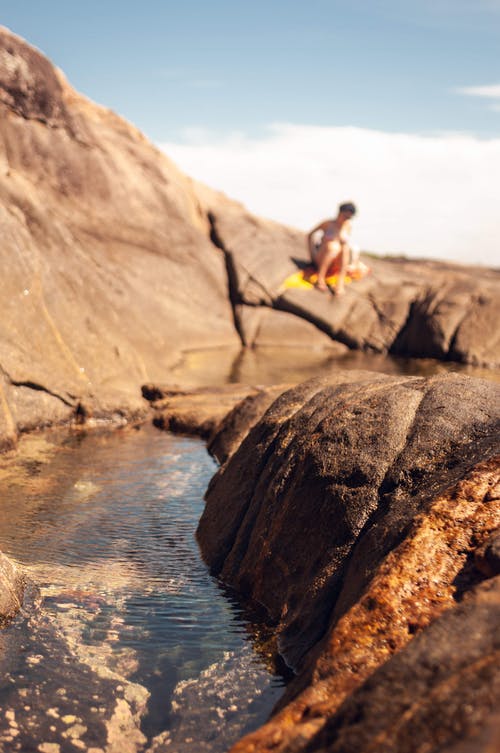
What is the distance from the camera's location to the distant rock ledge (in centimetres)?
233

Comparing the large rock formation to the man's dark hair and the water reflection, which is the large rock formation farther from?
the man's dark hair

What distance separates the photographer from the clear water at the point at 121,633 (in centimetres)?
344

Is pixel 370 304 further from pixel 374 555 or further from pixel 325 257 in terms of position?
pixel 374 555

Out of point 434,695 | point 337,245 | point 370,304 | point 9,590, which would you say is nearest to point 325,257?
point 337,245

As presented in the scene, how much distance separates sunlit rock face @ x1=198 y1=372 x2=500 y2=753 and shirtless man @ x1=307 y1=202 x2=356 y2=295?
44.9 feet

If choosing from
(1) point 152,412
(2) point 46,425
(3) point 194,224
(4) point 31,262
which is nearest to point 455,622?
(2) point 46,425

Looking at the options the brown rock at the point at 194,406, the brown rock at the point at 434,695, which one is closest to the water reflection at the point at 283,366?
the brown rock at the point at 194,406

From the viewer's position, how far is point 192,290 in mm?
17516

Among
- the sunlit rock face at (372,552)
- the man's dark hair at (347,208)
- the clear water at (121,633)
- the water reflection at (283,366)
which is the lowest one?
the water reflection at (283,366)

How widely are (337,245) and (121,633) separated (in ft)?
51.7

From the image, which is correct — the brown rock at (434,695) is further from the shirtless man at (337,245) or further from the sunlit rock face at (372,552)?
the shirtless man at (337,245)

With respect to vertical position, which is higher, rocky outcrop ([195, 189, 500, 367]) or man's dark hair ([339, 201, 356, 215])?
man's dark hair ([339, 201, 356, 215])

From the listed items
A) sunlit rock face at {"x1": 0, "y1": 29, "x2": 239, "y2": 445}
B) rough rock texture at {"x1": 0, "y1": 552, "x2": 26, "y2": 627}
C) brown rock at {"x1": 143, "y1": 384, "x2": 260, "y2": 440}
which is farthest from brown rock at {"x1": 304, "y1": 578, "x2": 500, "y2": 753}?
brown rock at {"x1": 143, "y1": 384, "x2": 260, "y2": 440}

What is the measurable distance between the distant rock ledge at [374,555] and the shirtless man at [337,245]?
13.6 meters
